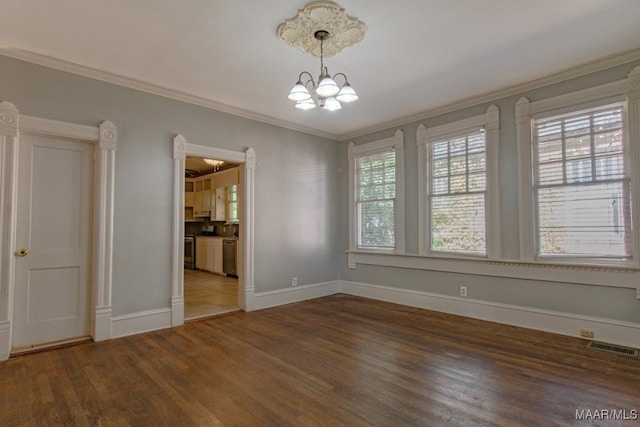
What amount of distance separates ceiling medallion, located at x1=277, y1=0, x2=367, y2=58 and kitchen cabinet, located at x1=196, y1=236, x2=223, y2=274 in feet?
19.7

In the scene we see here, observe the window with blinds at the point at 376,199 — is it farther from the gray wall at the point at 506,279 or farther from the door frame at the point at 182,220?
the door frame at the point at 182,220

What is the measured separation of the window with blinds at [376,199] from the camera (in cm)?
529

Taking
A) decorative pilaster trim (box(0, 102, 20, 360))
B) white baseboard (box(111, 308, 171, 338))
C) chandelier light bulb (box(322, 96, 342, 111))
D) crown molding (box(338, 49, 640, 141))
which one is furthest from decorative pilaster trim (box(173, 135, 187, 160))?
crown molding (box(338, 49, 640, 141))

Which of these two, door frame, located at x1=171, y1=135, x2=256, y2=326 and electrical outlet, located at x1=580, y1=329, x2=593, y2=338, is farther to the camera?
door frame, located at x1=171, y1=135, x2=256, y2=326

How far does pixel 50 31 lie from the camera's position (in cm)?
280

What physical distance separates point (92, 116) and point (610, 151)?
530 centimetres

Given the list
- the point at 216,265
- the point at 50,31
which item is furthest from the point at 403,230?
the point at 216,265

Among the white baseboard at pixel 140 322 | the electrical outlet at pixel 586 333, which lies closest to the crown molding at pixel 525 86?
the electrical outlet at pixel 586 333

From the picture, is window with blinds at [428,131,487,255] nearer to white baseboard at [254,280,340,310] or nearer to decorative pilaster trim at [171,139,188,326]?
white baseboard at [254,280,340,310]

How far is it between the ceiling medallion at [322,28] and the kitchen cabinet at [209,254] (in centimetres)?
601

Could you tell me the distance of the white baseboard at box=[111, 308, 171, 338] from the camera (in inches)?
141

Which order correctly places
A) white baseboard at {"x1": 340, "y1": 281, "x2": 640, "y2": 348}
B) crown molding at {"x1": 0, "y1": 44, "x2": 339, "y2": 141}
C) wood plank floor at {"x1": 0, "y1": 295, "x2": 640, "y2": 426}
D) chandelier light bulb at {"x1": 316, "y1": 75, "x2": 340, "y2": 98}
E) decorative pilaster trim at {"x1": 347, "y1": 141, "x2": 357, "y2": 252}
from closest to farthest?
wood plank floor at {"x1": 0, "y1": 295, "x2": 640, "y2": 426} < chandelier light bulb at {"x1": 316, "y1": 75, "x2": 340, "y2": 98} < crown molding at {"x1": 0, "y1": 44, "x2": 339, "y2": 141} < white baseboard at {"x1": 340, "y1": 281, "x2": 640, "y2": 348} < decorative pilaster trim at {"x1": 347, "y1": 141, "x2": 357, "y2": 252}

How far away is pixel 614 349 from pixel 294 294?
3.79m

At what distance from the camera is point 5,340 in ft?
9.78
